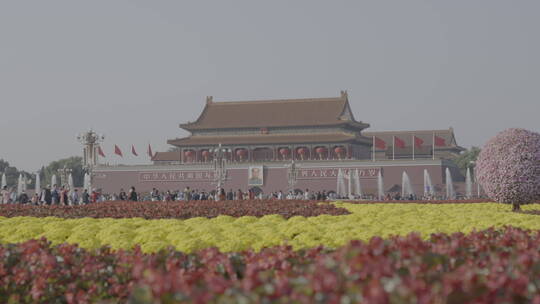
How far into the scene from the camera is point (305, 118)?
6053 centimetres

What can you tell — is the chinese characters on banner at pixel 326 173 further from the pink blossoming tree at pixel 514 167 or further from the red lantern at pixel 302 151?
the pink blossoming tree at pixel 514 167

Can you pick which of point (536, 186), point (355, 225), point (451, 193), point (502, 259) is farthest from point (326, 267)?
point (451, 193)

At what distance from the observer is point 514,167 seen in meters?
17.7

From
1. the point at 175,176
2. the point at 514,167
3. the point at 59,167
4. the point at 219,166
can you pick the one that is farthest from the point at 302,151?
the point at 514,167

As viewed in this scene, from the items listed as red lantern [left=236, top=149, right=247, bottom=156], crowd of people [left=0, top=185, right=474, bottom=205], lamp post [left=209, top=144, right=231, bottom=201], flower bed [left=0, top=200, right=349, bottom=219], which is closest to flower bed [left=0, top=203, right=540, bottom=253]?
flower bed [left=0, top=200, right=349, bottom=219]

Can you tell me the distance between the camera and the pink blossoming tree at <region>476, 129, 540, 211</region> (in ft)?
58.1

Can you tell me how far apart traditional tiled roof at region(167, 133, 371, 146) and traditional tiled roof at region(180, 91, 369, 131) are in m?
0.85

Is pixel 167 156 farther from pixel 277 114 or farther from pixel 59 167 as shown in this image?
pixel 59 167

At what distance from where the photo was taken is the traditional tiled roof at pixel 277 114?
60500 mm

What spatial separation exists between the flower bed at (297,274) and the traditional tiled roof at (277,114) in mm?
53378

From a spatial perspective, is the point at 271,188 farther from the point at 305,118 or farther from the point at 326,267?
the point at 326,267

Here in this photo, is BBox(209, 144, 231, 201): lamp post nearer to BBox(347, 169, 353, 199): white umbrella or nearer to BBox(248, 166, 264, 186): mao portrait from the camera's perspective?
BBox(248, 166, 264, 186): mao portrait

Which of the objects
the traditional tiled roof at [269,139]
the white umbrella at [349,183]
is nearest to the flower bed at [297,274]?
the white umbrella at [349,183]

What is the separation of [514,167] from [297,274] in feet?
47.3
